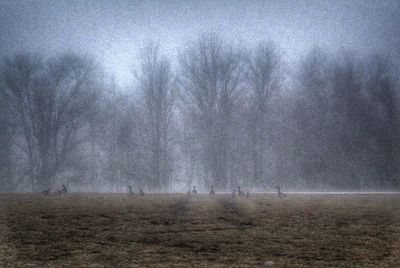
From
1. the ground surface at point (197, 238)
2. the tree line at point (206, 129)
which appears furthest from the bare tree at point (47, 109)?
the ground surface at point (197, 238)

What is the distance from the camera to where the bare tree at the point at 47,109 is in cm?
3597

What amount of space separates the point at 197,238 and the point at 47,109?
3280 centimetres

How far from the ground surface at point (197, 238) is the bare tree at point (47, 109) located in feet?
76.9

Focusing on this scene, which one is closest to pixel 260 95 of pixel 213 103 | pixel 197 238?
pixel 213 103

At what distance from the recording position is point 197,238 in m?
8.86

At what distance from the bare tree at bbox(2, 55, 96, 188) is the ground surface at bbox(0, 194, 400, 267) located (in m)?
23.4

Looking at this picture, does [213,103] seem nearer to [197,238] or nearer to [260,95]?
[260,95]

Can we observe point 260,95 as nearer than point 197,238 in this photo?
No

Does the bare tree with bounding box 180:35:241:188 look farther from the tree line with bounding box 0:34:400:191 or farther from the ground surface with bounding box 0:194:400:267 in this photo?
the ground surface with bounding box 0:194:400:267

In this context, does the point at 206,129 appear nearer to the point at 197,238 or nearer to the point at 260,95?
the point at 260,95

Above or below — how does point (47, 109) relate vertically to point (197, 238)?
above

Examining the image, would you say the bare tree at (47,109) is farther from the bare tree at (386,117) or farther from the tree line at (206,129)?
the bare tree at (386,117)

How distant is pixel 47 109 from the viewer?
1480 inches

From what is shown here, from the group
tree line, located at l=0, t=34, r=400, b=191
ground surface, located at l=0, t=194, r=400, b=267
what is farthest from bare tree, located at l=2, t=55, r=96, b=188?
ground surface, located at l=0, t=194, r=400, b=267
